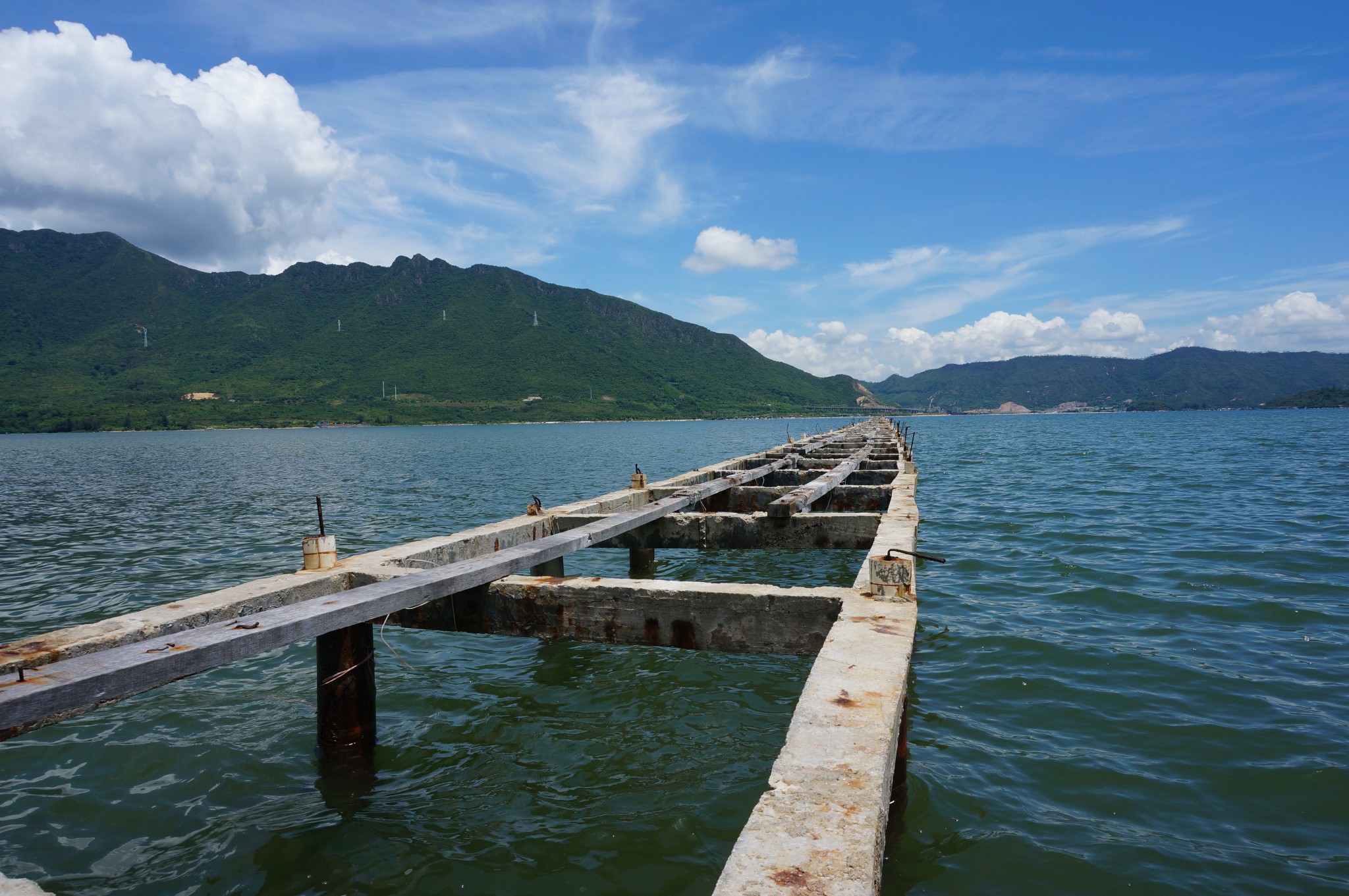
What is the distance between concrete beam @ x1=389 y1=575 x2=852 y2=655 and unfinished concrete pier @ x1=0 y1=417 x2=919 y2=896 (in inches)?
0.5

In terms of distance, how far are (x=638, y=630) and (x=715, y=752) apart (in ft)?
Answer: 4.03

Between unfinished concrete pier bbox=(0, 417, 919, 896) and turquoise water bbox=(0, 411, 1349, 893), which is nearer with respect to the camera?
unfinished concrete pier bbox=(0, 417, 919, 896)

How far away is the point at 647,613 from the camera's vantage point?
18.1 feet

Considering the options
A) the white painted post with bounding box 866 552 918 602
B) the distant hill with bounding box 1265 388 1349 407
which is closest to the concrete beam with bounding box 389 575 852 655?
the white painted post with bounding box 866 552 918 602

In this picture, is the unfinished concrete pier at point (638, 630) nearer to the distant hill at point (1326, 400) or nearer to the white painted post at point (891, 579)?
the white painted post at point (891, 579)

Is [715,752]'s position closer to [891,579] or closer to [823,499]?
[891,579]

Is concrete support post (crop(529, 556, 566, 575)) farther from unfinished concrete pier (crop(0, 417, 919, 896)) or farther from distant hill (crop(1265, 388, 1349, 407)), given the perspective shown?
distant hill (crop(1265, 388, 1349, 407))

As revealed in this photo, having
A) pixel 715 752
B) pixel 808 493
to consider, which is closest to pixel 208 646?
pixel 715 752

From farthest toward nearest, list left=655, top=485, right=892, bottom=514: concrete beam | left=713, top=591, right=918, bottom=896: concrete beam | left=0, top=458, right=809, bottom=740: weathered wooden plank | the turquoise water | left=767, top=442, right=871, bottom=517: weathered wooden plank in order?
1. left=655, top=485, right=892, bottom=514: concrete beam
2. left=767, top=442, right=871, bottom=517: weathered wooden plank
3. the turquoise water
4. left=0, top=458, right=809, bottom=740: weathered wooden plank
5. left=713, top=591, right=918, bottom=896: concrete beam

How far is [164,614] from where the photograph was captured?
4547 mm

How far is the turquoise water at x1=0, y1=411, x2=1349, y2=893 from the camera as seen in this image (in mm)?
4148

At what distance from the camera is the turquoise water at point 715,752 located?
415 centimetres

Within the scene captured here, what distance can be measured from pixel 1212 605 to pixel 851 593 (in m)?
7.73

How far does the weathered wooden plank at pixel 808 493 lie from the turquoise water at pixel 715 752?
5.50ft
